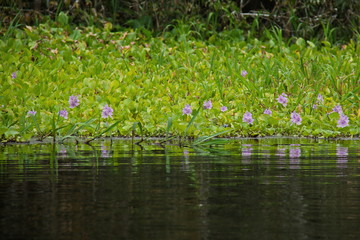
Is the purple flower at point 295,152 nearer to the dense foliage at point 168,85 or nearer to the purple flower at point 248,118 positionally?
the dense foliage at point 168,85

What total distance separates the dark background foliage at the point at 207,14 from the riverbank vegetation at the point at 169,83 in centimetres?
19

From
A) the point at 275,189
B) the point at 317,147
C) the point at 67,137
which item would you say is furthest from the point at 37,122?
the point at 275,189

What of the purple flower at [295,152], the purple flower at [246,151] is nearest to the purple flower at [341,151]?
the purple flower at [295,152]

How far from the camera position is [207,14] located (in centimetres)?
1347

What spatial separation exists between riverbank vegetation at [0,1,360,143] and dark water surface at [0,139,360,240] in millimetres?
1175

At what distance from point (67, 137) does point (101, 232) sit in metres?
4.02

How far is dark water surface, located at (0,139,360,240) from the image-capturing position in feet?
10.6

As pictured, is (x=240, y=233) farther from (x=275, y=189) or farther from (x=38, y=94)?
A: (x=38, y=94)

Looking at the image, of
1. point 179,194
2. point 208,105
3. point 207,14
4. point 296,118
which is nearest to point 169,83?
point 208,105

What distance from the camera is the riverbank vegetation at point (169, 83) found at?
7734 millimetres

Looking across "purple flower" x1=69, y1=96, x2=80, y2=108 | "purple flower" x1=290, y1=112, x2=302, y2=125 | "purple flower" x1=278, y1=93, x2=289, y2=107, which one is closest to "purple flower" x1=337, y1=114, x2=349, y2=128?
"purple flower" x1=290, y1=112, x2=302, y2=125

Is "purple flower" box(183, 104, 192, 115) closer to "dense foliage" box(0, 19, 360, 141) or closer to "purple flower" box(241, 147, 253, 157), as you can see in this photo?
"dense foliage" box(0, 19, 360, 141)

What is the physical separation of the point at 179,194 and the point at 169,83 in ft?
18.4

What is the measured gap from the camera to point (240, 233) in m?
3.12
